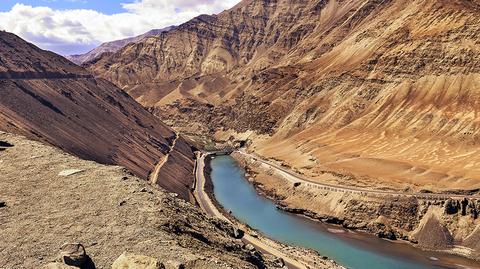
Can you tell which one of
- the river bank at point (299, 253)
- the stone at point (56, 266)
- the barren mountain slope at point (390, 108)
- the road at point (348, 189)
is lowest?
the stone at point (56, 266)

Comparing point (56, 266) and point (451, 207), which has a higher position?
point (451, 207)

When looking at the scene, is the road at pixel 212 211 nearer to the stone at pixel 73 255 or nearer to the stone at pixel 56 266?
the stone at pixel 73 255

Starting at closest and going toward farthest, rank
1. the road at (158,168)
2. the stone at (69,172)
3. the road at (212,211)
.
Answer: the stone at (69,172) → the road at (212,211) → the road at (158,168)

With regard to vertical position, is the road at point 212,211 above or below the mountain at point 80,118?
below

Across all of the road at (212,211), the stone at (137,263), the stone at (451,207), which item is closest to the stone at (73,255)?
the stone at (137,263)

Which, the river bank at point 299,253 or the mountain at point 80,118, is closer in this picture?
the river bank at point 299,253

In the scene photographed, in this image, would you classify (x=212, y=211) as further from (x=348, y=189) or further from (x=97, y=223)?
(x=97, y=223)

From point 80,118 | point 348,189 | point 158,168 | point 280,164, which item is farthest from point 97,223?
point 280,164
